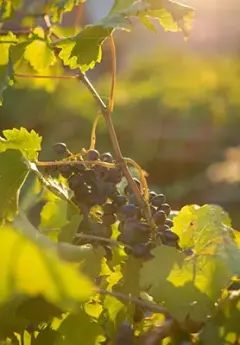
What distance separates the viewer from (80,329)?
60 cm

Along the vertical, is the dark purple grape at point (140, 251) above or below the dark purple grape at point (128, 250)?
above

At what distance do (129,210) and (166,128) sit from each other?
447 cm

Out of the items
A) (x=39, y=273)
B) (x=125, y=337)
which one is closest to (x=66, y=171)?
(x=125, y=337)

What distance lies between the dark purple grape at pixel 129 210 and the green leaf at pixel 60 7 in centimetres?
22

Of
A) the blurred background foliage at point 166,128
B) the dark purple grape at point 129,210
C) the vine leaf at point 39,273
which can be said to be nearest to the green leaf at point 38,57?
the dark purple grape at point 129,210

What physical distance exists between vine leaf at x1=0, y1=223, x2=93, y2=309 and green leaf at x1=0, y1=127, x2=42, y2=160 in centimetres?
34

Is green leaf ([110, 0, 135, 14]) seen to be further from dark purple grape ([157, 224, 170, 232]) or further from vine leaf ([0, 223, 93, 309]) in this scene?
vine leaf ([0, 223, 93, 309])

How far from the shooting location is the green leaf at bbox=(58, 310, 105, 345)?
1.97 feet

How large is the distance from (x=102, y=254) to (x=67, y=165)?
14 cm

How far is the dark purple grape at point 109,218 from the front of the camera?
2.24 ft

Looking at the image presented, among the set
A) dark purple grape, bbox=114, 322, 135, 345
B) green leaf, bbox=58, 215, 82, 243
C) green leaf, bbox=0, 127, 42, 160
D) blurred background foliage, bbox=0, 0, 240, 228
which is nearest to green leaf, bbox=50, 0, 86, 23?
green leaf, bbox=0, 127, 42, 160

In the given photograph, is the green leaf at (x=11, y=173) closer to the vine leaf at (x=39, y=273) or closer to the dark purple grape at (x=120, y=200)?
the dark purple grape at (x=120, y=200)

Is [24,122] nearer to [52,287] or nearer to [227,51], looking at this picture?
[227,51]

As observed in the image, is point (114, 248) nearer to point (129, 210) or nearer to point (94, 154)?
point (129, 210)
